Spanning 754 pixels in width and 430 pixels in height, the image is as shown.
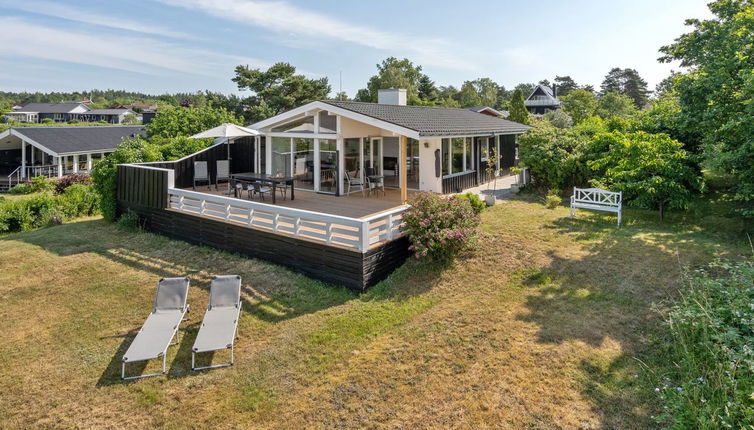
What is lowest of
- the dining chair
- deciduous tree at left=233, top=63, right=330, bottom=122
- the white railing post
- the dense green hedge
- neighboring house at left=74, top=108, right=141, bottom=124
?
the white railing post

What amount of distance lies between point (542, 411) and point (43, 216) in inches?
717

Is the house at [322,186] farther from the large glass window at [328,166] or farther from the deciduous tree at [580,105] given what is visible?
the deciduous tree at [580,105]

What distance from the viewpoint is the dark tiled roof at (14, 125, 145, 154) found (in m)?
28.3

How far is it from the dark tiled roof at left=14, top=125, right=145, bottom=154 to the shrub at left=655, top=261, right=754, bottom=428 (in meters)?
33.8

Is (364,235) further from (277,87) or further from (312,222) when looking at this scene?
(277,87)

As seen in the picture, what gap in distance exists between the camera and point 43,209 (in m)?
16.0

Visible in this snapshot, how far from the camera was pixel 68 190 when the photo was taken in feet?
56.9

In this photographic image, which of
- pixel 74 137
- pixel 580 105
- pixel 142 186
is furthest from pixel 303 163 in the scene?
pixel 580 105

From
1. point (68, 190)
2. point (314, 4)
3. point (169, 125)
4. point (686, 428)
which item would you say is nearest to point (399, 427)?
point (686, 428)

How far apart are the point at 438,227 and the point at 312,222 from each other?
2.83 meters

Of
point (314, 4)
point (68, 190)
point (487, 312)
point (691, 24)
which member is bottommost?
point (487, 312)

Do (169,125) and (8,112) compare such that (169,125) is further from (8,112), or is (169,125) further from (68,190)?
(8,112)

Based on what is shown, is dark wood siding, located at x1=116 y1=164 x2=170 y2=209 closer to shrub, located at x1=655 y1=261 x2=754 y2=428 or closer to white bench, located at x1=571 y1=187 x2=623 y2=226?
white bench, located at x1=571 y1=187 x2=623 y2=226

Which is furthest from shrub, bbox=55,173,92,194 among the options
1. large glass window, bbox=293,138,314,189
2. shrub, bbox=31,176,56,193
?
large glass window, bbox=293,138,314,189
